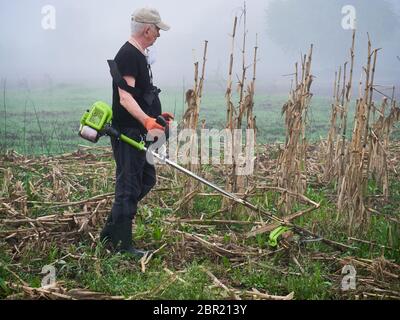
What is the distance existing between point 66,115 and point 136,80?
5.52 m

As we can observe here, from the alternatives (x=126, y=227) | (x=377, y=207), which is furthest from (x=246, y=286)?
(x=377, y=207)

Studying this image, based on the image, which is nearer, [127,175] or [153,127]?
[153,127]

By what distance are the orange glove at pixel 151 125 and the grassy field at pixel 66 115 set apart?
3324 mm

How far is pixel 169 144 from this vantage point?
573cm

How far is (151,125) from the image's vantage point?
3434 mm

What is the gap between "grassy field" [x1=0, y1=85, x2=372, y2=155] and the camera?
23.4 feet

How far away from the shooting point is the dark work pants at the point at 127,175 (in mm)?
3635

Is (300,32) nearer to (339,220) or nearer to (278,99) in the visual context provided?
(278,99)

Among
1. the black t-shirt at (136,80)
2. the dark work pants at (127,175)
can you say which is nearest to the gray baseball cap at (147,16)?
the black t-shirt at (136,80)

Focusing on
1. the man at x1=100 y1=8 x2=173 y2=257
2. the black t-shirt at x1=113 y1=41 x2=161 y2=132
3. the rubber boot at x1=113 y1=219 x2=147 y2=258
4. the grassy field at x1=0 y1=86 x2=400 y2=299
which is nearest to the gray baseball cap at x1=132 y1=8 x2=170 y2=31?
the man at x1=100 y1=8 x2=173 y2=257

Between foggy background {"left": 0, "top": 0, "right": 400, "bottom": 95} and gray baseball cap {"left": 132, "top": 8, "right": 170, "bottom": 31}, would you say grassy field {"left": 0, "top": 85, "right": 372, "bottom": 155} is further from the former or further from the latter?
gray baseball cap {"left": 132, "top": 8, "right": 170, "bottom": 31}

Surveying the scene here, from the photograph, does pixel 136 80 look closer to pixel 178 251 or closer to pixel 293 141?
pixel 178 251

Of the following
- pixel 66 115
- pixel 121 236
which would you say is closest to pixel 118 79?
pixel 121 236
